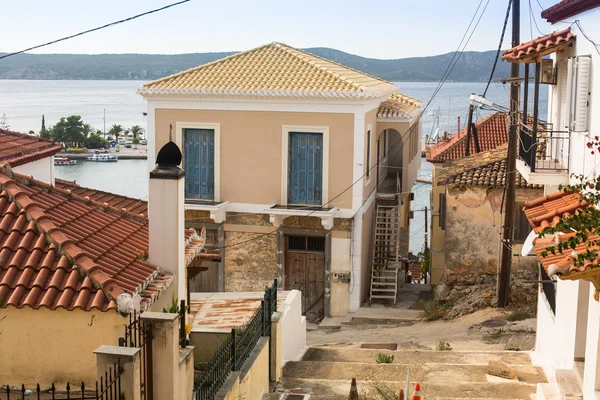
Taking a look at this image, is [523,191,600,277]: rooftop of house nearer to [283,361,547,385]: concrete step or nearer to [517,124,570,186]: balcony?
[517,124,570,186]: balcony

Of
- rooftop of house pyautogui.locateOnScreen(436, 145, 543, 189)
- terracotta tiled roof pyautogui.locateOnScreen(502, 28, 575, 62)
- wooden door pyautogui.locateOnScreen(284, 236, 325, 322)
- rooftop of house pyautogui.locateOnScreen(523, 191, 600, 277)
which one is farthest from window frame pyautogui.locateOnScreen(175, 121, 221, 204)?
rooftop of house pyautogui.locateOnScreen(523, 191, 600, 277)

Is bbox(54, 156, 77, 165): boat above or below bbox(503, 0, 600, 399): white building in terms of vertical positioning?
below

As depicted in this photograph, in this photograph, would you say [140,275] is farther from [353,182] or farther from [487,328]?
[353,182]

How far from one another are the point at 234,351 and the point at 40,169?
18.8 ft

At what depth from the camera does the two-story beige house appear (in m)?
21.1

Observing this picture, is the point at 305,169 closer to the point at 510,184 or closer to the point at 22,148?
the point at 510,184

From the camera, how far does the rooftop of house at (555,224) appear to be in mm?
7656

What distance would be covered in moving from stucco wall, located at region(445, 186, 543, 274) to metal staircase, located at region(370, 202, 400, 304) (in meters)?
2.38

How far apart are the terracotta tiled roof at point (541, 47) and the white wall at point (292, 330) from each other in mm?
5645

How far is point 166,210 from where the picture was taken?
9.42 meters

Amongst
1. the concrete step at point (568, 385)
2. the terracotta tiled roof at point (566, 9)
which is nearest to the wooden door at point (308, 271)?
the terracotta tiled roof at point (566, 9)

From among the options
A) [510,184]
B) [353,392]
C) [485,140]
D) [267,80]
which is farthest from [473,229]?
[485,140]

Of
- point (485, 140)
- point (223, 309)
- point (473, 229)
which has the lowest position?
point (223, 309)

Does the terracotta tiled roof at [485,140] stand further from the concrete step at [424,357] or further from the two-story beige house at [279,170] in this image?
the concrete step at [424,357]
